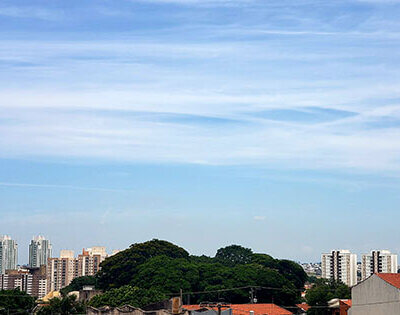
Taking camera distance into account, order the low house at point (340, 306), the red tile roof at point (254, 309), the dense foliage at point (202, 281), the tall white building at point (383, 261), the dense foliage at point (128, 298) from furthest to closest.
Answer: the tall white building at point (383, 261)
the dense foliage at point (202, 281)
the dense foliage at point (128, 298)
the red tile roof at point (254, 309)
the low house at point (340, 306)

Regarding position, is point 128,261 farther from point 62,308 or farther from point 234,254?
point 234,254

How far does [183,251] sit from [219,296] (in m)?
24.6

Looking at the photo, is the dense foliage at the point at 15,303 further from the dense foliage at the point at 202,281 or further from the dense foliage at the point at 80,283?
the dense foliage at the point at 80,283

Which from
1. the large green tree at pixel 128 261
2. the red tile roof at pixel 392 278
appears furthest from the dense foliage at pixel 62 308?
the red tile roof at pixel 392 278

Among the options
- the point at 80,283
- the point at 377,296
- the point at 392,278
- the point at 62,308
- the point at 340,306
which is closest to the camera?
the point at 392,278

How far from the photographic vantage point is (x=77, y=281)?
430 feet

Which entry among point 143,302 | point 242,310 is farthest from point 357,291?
point 143,302

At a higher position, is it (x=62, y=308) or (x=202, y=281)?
(x=202, y=281)

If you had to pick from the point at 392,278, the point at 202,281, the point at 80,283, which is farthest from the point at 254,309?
the point at 80,283

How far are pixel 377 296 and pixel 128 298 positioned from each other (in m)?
26.8

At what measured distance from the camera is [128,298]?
2630 inches

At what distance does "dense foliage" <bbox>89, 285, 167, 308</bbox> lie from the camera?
6590 centimetres

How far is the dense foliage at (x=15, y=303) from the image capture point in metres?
69.6

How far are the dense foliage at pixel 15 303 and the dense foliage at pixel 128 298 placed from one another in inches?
307
